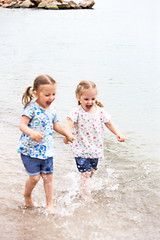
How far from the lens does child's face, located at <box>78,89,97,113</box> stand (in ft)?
13.4

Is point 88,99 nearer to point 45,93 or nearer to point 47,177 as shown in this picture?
point 45,93

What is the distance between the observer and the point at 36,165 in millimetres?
3643

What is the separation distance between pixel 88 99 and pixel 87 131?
390mm

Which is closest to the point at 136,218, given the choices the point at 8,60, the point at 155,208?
the point at 155,208

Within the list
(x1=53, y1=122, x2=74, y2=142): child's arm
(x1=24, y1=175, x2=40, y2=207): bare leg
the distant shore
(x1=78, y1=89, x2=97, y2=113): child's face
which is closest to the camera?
(x1=24, y1=175, x2=40, y2=207): bare leg

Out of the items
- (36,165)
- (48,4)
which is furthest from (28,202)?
(48,4)

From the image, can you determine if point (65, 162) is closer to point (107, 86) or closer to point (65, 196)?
point (65, 196)

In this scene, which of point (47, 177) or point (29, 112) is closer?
point (29, 112)

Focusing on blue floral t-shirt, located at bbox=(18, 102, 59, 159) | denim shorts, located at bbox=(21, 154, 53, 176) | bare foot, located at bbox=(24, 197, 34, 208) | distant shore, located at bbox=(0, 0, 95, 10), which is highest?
distant shore, located at bbox=(0, 0, 95, 10)

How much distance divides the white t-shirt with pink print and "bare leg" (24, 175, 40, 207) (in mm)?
773

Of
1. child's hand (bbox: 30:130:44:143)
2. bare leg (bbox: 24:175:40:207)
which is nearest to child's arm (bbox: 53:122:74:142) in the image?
child's hand (bbox: 30:130:44:143)

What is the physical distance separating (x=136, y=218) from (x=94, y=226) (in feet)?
1.67

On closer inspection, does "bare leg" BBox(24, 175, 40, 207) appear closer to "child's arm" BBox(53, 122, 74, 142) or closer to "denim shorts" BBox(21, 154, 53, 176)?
"denim shorts" BBox(21, 154, 53, 176)

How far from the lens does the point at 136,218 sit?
3.87m
